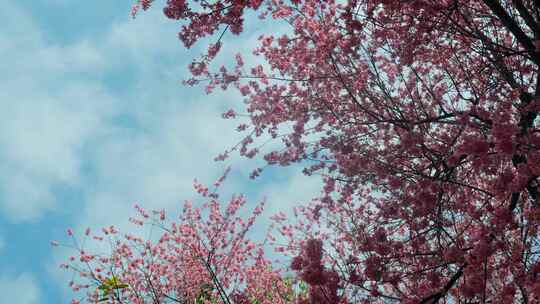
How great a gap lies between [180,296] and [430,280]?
766 cm

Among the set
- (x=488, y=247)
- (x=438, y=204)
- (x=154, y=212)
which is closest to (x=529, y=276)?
(x=488, y=247)

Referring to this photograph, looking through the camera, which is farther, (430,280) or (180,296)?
(180,296)

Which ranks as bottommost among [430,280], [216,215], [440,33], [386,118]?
[430,280]

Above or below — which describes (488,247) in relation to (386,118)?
below

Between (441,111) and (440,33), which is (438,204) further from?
(440,33)

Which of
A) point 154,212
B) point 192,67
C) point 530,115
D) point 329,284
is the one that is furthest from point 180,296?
point 530,115

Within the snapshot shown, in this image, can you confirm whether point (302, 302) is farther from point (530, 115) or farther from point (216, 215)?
point (216, 215)

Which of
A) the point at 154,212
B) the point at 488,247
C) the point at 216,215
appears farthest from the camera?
the point at 216,215

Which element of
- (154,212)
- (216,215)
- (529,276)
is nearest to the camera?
(529,276)

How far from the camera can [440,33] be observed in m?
7.04

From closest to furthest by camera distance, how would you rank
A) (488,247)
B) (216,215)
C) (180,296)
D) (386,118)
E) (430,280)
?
1. (488,247)
2. (430,280)
3. (386,118)
4. (180,296)
5. (216,215)

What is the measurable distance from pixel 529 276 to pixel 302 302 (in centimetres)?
222

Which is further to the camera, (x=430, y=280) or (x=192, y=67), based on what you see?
(x=192, y=67)

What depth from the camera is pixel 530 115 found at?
5812 mm
